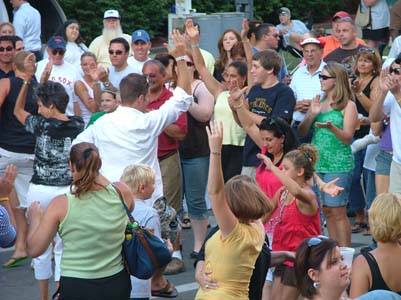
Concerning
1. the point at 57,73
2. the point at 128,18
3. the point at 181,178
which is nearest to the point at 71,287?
the point at 181,178

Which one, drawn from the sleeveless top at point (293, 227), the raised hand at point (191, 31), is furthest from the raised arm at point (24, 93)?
the sleeveless top at point (293, 227)

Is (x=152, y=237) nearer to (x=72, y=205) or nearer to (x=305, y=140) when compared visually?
(x=72, y=205)

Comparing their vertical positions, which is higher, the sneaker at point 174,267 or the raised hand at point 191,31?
the raised hand at point 191,31

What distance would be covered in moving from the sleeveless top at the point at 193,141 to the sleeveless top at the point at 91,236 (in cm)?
384

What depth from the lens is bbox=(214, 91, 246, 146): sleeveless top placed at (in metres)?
10.3

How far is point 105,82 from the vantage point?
35.2 feet

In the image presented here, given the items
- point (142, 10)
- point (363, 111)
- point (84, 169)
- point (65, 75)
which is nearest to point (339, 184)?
point (363, 111)

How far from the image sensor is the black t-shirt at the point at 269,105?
31.4 ft

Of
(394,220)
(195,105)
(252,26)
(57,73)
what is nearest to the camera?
(394,220)

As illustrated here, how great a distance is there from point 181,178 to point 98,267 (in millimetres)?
3797

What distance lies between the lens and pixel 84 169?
6.53 m

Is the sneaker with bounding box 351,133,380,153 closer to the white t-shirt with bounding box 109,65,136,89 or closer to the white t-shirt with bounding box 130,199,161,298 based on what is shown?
the white t-shirt with bounding box 109,65,136,89

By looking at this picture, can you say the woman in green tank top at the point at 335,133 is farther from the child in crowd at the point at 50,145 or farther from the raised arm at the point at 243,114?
the child in crowd at the point at 50,145

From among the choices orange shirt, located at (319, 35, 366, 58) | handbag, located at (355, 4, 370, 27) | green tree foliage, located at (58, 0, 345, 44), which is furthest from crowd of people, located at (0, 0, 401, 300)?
green tree foliage, located at (58, 0, 345, 44)
